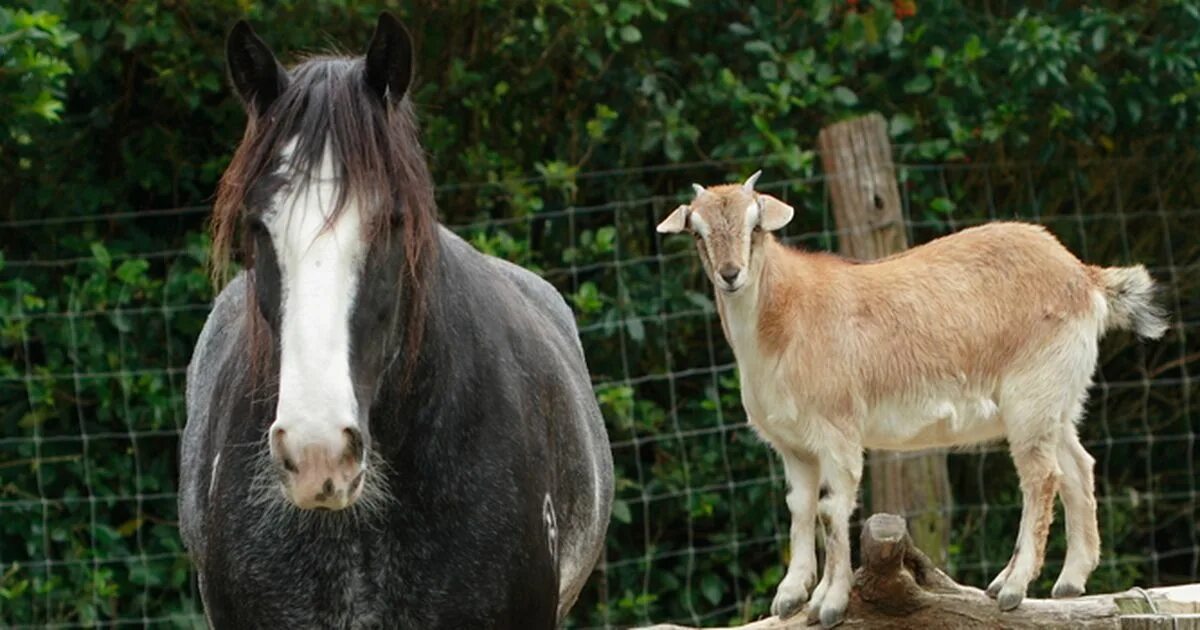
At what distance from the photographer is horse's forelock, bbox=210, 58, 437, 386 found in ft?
10.4

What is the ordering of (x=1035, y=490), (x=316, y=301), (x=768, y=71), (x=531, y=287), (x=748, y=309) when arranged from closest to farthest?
(x=316, y=301), (x=1035, y=490), (x=748, y=309), (x=531, y=287), (x=768, y=71)

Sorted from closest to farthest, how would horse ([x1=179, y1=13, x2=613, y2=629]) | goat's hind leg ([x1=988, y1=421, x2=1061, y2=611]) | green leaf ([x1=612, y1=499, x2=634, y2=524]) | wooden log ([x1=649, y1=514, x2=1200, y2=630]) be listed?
horse ([x1=179, y1=13, x2=613, y2=629]), wooden log ([x1=649, y1=514, x2=1200, y2=630]), goat's hind leg ([x1=988, y1=421, x2=1061, y2=611]), green leaf ([x1=612, y1=499, x2=634, y2=524])

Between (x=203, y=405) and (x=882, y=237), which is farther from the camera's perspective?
(x=882, y=237)

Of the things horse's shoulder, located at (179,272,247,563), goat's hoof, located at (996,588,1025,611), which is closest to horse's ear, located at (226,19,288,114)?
horse's shoulder, located at (179,272,247,563)

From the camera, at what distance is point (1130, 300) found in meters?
5.11

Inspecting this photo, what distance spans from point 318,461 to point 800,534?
7.64 feet

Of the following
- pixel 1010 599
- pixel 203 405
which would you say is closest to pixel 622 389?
pixel 1010 599

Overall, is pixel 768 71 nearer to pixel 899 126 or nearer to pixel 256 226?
pixel 899 126

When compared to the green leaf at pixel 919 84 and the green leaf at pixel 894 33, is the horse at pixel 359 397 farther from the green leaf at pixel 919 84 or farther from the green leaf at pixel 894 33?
the green leaf at pixel 919 84

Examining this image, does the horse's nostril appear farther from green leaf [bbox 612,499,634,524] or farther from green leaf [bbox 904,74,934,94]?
green leaf [bbox 904,74,934,94]

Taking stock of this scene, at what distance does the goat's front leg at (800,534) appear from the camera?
192 inches

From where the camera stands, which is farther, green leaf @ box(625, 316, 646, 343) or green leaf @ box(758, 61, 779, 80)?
green leaf @ box(758, 61, 779, 80)

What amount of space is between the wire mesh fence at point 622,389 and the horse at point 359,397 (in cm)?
350

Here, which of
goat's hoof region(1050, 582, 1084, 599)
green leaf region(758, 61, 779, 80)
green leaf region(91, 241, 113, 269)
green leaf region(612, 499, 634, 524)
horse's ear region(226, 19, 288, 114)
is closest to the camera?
horse's ear region(226, 19, 288, 114)
